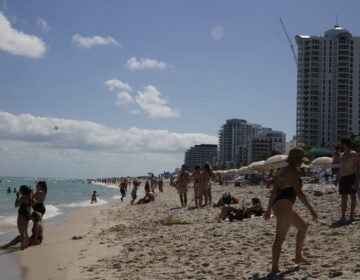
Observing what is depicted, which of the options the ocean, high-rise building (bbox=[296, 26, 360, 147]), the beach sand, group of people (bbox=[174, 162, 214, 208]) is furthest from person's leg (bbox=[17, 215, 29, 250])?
high-rise building (bbox=[296, 26, 360, 147])

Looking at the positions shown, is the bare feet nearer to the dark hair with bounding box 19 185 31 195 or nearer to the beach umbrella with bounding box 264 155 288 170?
the dark hair with bounding box 19 185 31 195

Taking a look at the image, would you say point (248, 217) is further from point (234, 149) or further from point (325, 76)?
point (234, 149)

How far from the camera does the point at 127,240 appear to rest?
410 inches

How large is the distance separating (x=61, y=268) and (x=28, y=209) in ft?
9.91

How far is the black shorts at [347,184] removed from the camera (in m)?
8.66

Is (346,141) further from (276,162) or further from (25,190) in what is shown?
(276,162)

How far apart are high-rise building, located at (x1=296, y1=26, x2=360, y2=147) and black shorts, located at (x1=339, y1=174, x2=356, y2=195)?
383 ft

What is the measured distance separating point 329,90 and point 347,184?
12201 cm

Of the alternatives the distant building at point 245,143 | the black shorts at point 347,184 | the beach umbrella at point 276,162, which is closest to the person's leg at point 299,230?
the black shorts at point 347,184

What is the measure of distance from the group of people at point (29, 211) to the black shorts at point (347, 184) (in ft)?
20.6

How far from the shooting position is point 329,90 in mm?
124812

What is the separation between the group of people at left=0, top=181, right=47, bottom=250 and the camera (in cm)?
1047

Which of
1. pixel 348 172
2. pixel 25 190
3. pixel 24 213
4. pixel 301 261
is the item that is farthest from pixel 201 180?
pixel 301 261

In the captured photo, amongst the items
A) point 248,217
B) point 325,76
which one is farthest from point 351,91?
point 248,217
